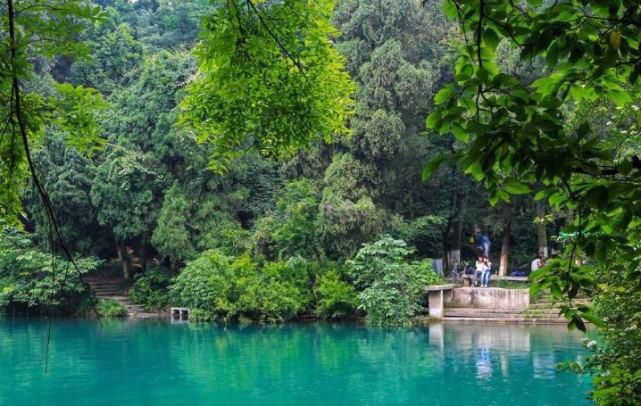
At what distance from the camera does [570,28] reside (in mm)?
1353

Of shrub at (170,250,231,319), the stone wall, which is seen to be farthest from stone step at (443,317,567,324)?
shrub at (170,250,231,319)

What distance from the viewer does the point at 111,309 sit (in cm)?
1769

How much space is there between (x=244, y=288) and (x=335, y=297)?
216 centimetres

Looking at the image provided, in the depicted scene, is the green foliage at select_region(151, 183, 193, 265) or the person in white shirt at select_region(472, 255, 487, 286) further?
the green foliage at select_region(151, 183, 193, 265)

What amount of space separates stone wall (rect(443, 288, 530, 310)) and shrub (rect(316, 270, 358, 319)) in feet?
7.87

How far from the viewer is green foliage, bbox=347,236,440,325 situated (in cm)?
1495

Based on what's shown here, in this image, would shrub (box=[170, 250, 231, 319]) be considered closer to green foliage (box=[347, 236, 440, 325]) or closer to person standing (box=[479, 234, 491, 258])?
green foliage (box=[347, 236, 440, 325])

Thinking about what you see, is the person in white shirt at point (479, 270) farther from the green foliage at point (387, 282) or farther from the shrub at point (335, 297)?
the shrub at point (335, 297)

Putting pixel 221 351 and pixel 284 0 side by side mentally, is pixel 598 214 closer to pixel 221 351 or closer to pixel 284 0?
pixel 284 0

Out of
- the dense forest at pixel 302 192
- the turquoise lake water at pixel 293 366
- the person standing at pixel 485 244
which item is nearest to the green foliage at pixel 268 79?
the turquoise lake water at pixel 293 366

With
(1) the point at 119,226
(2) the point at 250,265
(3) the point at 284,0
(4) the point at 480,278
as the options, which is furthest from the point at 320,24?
(1) the point at 119,226

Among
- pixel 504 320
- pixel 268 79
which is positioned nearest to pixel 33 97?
pixel 268 79

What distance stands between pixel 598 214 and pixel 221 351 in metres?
11.9

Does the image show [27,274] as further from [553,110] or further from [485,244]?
[553,110]
